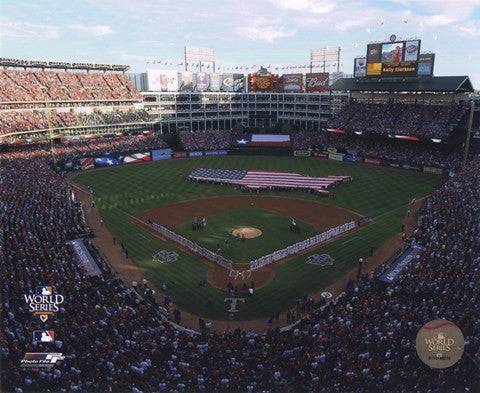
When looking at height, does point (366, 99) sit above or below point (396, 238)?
above

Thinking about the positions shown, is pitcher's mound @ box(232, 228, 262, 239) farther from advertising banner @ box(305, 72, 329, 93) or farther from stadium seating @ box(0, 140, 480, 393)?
advertising banner @ box(305, 72, 329, 93)

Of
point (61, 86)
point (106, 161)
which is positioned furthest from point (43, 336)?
point (61, 86)

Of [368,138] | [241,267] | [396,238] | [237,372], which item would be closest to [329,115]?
[368,138]

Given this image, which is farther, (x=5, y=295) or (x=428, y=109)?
(x=428, y=109)

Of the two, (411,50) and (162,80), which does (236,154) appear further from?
(411,50)

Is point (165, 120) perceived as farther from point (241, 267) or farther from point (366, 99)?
point (241, 267)

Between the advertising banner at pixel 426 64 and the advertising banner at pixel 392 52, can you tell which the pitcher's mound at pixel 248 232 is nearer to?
the advertising banner at pixel 392 52

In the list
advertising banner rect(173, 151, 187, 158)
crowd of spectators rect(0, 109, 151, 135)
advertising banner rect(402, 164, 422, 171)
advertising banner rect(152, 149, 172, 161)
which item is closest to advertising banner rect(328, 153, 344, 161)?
advertising banner rect(402, 164, 422, 171)
